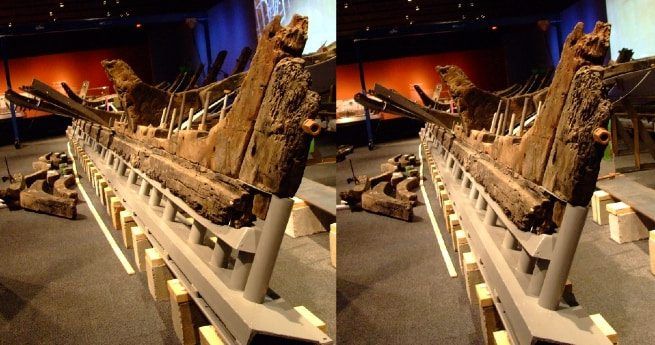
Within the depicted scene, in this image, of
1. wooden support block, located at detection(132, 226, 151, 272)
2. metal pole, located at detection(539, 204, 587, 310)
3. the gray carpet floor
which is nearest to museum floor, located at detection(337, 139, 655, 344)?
the gray carpet floor

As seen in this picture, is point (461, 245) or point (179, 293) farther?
point (461, 245)

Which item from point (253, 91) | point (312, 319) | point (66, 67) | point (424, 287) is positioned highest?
point (66, 67)

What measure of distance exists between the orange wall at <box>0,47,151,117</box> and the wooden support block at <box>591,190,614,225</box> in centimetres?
371

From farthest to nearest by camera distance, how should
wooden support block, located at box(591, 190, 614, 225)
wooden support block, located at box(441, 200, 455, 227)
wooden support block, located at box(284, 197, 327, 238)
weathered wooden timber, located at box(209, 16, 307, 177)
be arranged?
wooden support block, located at box(441, 200, 455, 227) < wooden support block, located at box(591, 190, 614, 225) < wooden support block, located at box(284, 197, 327, 238) < weathered wooden timber, located at box(209, 16, 307, 177)

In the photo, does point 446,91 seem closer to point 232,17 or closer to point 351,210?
point 351,210

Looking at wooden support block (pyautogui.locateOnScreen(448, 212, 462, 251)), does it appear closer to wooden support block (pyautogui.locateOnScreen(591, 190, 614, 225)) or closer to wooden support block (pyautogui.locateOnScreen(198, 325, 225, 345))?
wooden support block (pyautogui.locateOnScreen(591, 190, 614, 225))

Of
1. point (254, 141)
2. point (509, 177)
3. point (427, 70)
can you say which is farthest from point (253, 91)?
point (427, 70)

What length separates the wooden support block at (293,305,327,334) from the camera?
2924 mm

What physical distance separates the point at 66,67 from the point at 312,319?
2150mm

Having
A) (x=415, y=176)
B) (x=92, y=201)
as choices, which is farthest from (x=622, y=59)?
(x=92, y=201)

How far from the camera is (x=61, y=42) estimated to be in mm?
3488

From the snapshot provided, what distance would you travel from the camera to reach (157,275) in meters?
4.02

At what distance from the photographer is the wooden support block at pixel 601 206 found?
192 inches

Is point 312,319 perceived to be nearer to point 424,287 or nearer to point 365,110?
point 424,287
